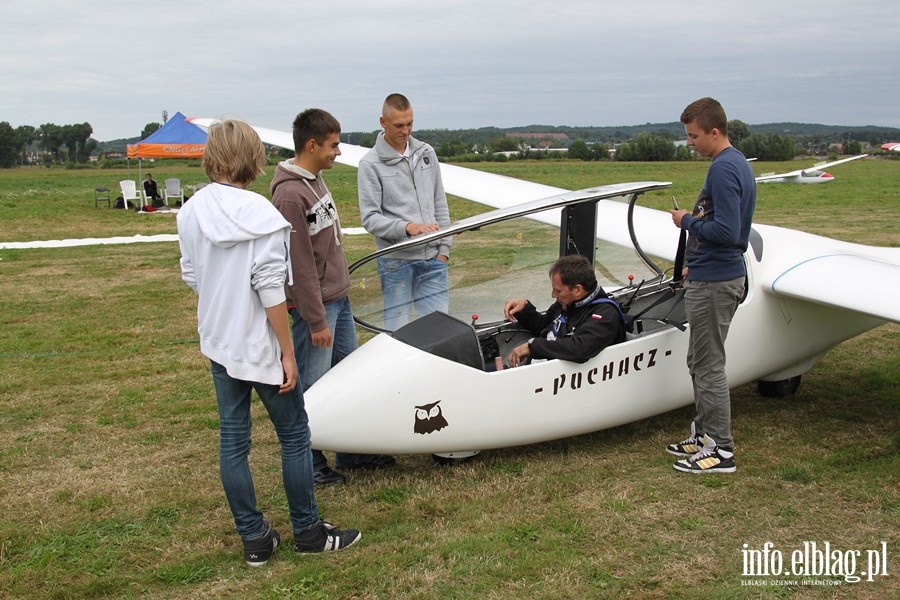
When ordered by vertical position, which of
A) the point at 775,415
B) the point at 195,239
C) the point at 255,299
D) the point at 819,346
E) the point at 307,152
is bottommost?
the point at 775,415

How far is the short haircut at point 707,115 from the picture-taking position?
4242mm

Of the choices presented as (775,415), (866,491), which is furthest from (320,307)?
(775,415)

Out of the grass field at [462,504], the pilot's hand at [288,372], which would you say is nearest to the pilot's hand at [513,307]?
the grass field at [462,504]

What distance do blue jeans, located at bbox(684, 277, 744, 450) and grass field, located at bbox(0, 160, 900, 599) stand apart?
32cm

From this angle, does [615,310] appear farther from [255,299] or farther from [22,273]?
[22,273]

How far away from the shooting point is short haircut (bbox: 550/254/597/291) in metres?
4.64

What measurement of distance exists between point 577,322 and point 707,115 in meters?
1.33

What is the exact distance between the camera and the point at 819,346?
5582 millimetres

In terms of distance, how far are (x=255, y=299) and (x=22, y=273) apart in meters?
10.3

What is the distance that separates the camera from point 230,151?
3.22 metres

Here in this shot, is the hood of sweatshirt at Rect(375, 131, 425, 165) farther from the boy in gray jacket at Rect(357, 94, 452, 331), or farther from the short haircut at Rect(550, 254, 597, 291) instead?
the short haircut at Rect(550, 254, 597, 291)

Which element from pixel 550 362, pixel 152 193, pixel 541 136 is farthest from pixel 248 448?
pixel 541 136

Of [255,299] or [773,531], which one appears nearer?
[255,299]

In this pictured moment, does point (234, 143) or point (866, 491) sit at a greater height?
point (234, 143)
